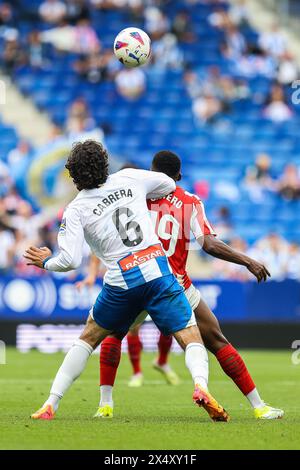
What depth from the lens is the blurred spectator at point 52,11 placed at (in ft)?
83.4

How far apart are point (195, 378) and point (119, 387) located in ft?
14.7

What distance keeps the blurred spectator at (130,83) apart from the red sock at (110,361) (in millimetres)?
16522

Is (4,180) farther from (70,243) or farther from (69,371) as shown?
(70,243)

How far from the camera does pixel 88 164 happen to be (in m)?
7.97

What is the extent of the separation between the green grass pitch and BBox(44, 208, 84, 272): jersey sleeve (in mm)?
1141

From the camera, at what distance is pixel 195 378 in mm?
7961

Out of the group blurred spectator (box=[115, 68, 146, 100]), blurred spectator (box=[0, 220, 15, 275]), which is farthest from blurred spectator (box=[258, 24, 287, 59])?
blurred spectator (box=[0, 220, 15, 275])

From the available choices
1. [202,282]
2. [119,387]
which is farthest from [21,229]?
[119,387]

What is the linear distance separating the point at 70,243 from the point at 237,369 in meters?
1.76

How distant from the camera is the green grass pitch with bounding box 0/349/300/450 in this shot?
6.96 meters

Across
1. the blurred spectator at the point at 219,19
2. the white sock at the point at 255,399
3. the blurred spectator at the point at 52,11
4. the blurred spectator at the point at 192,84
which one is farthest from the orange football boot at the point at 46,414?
the blurred spectator at the point at 219,19

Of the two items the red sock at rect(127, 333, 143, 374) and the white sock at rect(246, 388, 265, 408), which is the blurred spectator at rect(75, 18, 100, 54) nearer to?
the red sock at rect(127, 333, 143, 374)
